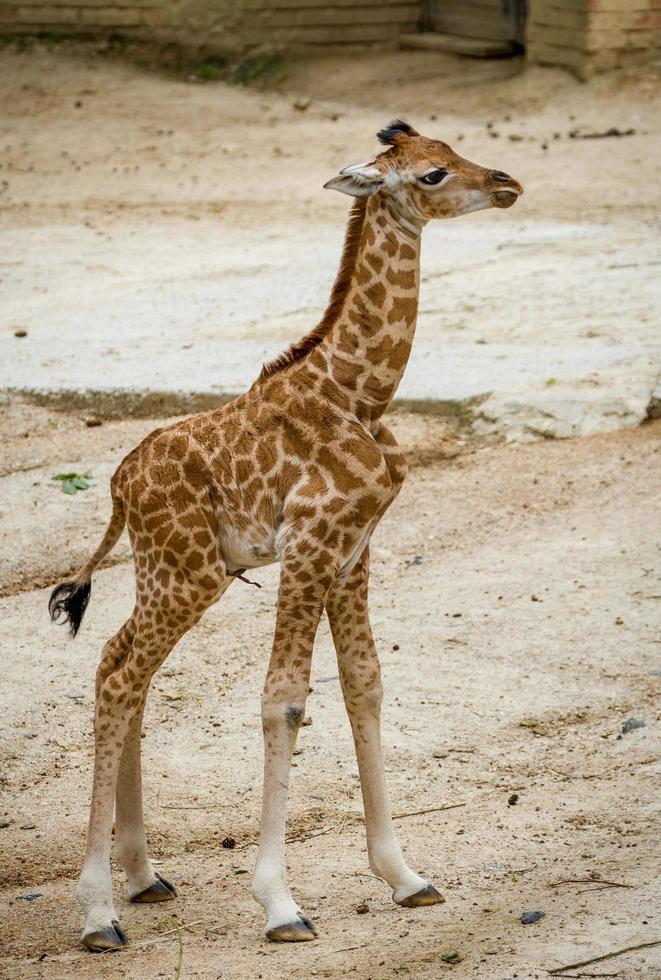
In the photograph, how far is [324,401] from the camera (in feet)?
13.4

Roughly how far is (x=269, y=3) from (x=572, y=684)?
1461cm

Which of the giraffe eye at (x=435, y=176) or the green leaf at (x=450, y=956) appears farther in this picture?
the giraffe eye at (x=435, y=176)

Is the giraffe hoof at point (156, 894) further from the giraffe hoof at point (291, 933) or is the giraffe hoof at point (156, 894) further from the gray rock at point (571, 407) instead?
the gray rock at point (571, 407)

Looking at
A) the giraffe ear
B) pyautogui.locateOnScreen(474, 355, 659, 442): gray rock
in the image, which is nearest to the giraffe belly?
the giraffe ear

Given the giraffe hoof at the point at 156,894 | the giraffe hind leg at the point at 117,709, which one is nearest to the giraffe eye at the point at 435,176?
the giraffe hind leg at the point at 117,709

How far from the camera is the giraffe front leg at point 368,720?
13.8ft

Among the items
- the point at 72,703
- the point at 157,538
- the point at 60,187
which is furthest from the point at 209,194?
the point at 157,538

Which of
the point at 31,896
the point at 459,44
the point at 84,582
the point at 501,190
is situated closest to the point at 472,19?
the point at 459,44

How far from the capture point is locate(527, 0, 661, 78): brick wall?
593 inches

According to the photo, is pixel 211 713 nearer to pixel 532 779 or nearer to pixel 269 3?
pixel 532 779

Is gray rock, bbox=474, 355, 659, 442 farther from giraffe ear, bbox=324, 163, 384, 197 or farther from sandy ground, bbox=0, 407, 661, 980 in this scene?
giraffe ear, bbox=324, 163, 384, 197

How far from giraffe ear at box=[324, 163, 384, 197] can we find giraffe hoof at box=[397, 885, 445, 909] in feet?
6.80

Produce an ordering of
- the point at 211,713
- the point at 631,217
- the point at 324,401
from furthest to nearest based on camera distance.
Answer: the point at 631,217 < the point at 211,713 < the point at 324,401

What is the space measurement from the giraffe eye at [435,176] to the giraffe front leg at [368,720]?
113 centimetres
